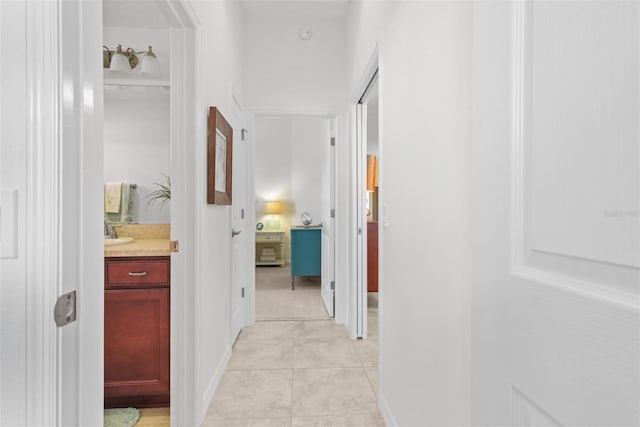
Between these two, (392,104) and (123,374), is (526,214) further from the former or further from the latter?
(123,374)

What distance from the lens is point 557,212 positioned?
1.57ft

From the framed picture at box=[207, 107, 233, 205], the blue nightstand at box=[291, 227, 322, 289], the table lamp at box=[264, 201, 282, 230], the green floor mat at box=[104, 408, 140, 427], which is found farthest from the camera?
the table lamp at box=[264, 201, 282, 230]

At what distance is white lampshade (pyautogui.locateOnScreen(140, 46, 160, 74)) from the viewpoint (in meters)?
2.42

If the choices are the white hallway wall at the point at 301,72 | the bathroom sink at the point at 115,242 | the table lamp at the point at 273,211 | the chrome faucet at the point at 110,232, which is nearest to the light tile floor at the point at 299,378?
the white hallway wall at the point at 301,72

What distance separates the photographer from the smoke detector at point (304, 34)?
11.0 feet

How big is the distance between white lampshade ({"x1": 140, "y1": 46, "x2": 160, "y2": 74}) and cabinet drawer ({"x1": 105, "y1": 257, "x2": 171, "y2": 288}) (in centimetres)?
134

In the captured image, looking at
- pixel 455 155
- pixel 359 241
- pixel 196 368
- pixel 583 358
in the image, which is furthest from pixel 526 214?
pixel 359 241

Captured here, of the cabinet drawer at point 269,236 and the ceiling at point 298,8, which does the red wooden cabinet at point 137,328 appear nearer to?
the ceiling at point 298,8

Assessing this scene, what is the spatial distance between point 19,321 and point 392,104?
1626mm

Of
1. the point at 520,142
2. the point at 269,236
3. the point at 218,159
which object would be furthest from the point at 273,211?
the point at 520,142

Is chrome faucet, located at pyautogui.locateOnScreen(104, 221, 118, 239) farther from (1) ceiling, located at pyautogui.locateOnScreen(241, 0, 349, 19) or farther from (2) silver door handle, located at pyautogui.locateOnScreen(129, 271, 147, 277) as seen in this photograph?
(1) ceiling, located at pyautogui.locateOnScreen(241, 0, 349, 19)

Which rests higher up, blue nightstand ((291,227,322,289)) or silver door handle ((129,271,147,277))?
silver door handle ((129,271,147,277))

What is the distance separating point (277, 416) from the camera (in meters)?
1.91

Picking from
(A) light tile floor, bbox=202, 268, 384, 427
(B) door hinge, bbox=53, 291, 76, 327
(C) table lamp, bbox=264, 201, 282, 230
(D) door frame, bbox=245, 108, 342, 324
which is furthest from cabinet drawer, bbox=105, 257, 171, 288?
(C) table lamp, bbox=264, 201, 282, 230
